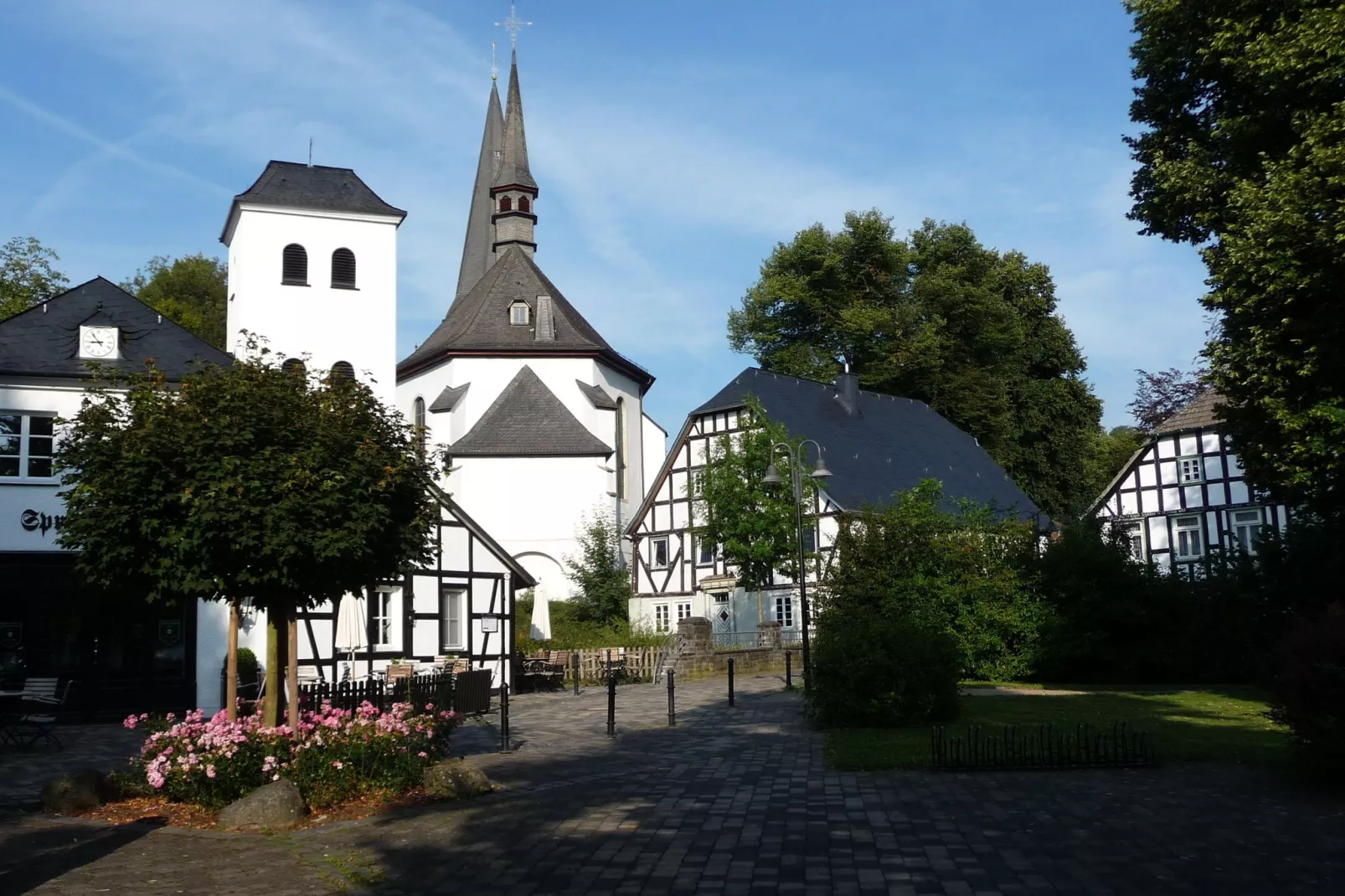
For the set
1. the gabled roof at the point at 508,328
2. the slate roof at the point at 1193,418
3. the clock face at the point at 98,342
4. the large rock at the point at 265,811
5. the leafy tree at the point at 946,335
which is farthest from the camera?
the leafy tree at the point at 946,335

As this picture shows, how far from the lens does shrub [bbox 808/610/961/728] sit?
1553 centimetres

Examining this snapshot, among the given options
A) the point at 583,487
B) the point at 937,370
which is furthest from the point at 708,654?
the point at 937,370

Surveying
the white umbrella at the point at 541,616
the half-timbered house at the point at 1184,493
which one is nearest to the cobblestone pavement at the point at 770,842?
the white umbrella at the point at 541,616

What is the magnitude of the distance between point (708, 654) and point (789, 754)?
16042 mm

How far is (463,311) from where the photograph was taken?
168 ft

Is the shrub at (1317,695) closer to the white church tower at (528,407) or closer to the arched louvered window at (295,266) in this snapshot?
the arched louvered window at (295,266)

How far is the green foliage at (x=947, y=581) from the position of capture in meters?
24.8

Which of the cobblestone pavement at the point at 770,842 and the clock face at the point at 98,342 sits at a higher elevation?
the clock face at the point at 98,342

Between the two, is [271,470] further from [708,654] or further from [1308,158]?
[708,654]

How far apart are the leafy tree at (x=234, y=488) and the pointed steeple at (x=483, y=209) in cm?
4851

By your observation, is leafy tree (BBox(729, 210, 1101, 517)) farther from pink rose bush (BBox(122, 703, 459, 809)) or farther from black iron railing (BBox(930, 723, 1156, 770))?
pink rose bush (BBox(122, 703, 459, 809))

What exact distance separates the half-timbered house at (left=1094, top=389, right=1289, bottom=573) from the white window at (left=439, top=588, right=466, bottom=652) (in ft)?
67.5

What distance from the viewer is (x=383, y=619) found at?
24.9 m

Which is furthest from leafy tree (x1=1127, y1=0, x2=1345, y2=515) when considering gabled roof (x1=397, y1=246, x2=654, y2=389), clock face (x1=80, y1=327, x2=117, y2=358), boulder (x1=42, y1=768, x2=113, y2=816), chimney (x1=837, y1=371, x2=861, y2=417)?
gabled roof (x1=397, y1=246, x2=654, y2=389)
